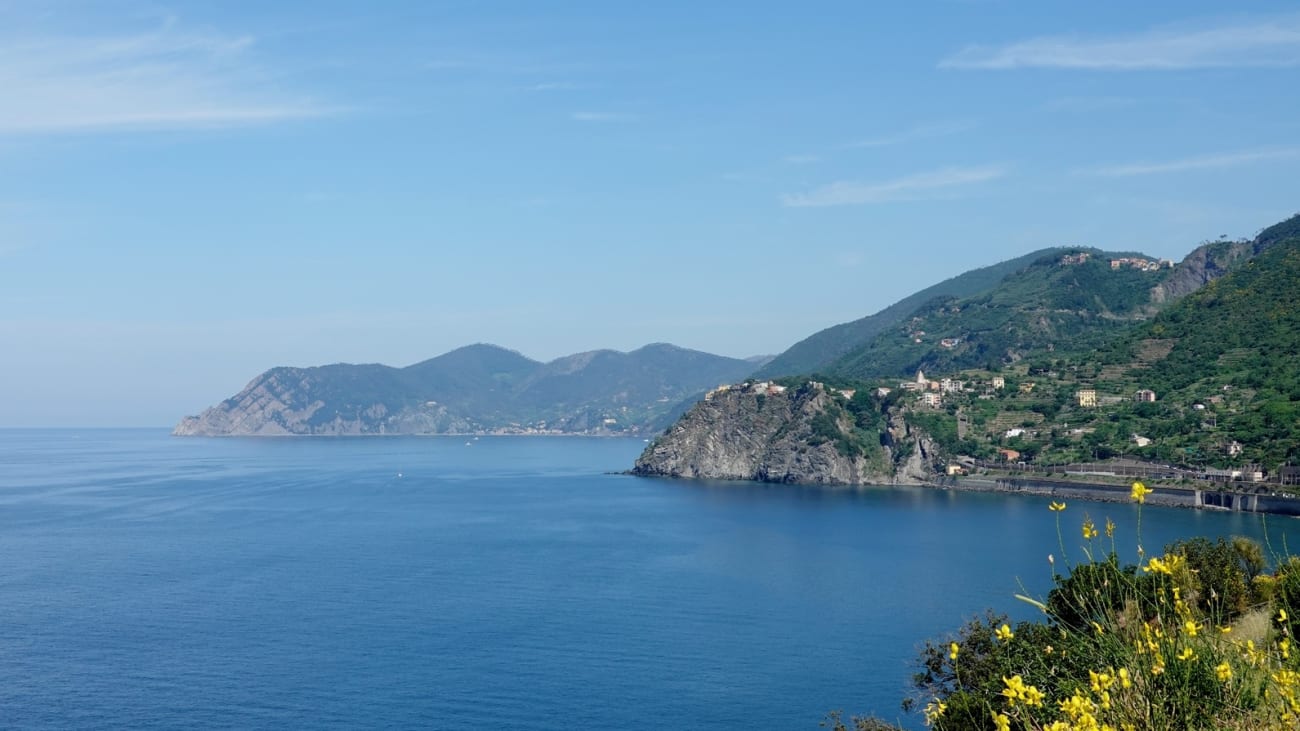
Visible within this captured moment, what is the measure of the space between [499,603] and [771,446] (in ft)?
295

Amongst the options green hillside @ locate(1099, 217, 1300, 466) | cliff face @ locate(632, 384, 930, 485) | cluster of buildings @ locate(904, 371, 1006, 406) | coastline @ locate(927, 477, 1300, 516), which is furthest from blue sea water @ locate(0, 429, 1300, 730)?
cluster of buildings @ locate(904, 371, 1006, 406)

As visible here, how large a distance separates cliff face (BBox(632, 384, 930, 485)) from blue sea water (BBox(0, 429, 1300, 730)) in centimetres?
2004

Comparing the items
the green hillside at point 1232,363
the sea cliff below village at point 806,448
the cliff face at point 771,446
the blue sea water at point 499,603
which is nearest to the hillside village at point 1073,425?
the green hillside at point 1232,363

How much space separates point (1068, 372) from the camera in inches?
5802

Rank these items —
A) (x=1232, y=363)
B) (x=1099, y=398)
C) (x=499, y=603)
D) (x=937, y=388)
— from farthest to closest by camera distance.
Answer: (x=937, y=388)
(x=1099, y=398)
(x=1232, y=363)
(x=499, y=603)

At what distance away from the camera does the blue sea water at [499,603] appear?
41.5 meters

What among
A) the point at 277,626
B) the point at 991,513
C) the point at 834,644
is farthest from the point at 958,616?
the point at 991,513

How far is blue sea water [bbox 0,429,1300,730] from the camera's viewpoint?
4153 cm

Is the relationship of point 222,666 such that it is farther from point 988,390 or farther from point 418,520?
point 988,390

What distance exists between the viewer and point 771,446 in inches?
5787

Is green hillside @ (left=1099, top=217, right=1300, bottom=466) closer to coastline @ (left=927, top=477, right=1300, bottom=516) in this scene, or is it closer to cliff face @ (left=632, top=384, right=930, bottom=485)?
coastline @ (left=927, top=477, right=1300, bottom=516)

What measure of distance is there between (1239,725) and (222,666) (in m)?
45.4

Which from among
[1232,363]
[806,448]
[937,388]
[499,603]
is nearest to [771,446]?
[806,448]

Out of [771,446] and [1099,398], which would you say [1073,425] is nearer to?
[1099,398]
